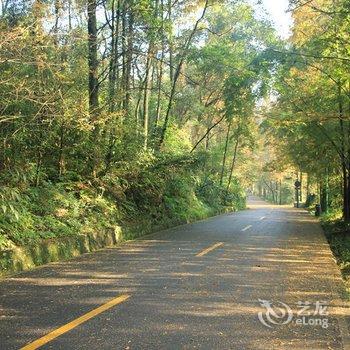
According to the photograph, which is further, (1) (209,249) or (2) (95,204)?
(2) (95,204)

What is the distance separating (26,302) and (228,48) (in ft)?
85.8

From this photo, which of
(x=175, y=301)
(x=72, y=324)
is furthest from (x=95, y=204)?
(x=72, y=324)

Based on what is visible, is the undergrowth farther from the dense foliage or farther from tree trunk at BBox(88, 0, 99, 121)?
tree trunk at BBox(88, 0, 99, 121)

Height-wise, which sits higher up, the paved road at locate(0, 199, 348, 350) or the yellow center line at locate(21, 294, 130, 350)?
the yellow center line at locate(21, 294, 130, 350)

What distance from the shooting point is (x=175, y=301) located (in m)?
7.07

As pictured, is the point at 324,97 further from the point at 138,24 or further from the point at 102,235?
the point at 102,235

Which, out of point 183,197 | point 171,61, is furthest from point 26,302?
point 171,61

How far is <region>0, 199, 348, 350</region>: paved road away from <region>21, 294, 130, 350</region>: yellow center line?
1 cm

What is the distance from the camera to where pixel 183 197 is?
2548 cm

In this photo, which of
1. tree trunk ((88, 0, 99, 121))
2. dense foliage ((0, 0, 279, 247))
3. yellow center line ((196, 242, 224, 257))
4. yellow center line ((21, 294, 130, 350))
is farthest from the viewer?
tree trunk ((88, 0, 99, 121))

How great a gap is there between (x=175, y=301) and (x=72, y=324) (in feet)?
6.00

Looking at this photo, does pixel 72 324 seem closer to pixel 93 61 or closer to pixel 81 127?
pixel 81 127

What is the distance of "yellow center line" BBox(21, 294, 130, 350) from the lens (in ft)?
16.6

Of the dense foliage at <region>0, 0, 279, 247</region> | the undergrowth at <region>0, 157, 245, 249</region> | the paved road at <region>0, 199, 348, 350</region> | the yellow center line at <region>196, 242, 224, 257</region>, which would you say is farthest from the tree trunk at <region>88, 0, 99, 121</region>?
the yellow center line at <region>196, 242, 224, 257</region>
